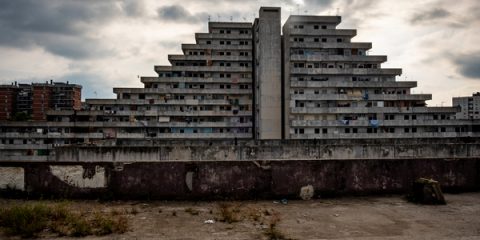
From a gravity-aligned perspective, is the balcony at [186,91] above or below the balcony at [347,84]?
below

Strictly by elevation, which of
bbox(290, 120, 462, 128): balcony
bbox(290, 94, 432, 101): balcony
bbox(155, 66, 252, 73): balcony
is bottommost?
bbox(290, 120, 462, 128): balcony

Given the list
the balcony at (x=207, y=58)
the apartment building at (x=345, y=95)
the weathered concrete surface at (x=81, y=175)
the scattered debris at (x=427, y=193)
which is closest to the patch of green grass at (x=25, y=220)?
the weathered concrete surface at (x=81, y=175)

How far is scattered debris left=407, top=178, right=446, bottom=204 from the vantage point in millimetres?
6223

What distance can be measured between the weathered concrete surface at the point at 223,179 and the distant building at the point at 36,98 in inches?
4002

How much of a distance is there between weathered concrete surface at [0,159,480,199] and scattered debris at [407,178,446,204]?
665 millimetres

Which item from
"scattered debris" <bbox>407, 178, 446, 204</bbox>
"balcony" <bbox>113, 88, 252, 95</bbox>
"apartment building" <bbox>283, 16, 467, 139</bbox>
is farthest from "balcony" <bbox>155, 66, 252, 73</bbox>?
"scattered debris" <bbox>407, 178, 446, 204</bbox>

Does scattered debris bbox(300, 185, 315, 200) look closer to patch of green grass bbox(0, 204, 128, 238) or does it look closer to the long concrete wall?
the long concrete wall

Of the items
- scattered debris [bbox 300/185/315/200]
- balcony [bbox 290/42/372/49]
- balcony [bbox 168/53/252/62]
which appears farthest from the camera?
balcony [bbox 168/53/252/62]

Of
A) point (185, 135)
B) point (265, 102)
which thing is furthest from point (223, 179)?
point (185, 135)

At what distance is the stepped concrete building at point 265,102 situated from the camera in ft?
141

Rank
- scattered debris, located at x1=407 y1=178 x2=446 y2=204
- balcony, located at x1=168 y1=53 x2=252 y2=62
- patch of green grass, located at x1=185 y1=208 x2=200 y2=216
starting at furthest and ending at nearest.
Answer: balcony, located at x1=168 y1=53 x2=252 y2=62 < scattered debris, located at x1=407 y1=178 x2=446 y2=204 < patch of green grass, located at x1=185 y1=208 x2=200 y2=216

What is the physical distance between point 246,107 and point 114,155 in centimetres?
3257

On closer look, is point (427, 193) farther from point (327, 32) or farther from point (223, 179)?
point (327, 32)

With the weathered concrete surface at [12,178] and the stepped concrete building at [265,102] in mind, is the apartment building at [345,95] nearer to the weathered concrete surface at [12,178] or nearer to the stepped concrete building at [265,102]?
the stepped concrete building at [265,102]
